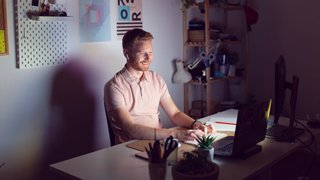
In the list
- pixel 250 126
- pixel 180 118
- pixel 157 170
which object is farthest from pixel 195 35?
pixel 157 170

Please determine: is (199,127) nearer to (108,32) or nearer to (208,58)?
(108,32)

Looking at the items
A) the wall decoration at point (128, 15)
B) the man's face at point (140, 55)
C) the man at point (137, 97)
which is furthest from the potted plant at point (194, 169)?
the wall decoration at point (128, 15)

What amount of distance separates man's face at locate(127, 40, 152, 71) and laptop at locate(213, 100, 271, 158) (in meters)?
0.74

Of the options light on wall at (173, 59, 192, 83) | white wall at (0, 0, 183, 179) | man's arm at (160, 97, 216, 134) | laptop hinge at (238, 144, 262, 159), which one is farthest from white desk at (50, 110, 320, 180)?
light on wall at (173, 59, 192, 83)

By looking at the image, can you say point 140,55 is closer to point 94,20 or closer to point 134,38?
point 134,38

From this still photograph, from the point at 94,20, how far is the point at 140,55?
0.60m

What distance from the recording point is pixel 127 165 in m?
1.80

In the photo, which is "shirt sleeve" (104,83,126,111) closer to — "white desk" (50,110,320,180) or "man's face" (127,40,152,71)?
"man's face" (127,40,152,71)

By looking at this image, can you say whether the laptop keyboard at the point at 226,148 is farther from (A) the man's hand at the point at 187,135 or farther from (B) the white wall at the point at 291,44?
(B) the white wall at the point at 291,44

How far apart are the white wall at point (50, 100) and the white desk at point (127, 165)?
2.65 feet

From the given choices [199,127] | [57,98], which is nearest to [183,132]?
[199,127]

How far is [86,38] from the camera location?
2885mm

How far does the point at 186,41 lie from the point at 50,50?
1.52 meters

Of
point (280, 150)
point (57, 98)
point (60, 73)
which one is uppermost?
point (60, 73)
